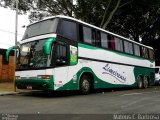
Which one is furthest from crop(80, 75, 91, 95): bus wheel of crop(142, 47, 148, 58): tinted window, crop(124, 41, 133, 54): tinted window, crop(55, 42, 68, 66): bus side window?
crop(142, 47, 148, 58): tinted window

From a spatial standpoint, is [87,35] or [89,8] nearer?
[87,35]


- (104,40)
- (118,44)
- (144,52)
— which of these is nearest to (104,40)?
(104,40)

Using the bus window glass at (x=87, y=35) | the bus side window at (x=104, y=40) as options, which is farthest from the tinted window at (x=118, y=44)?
the bus window glass at (x=87, y=35)

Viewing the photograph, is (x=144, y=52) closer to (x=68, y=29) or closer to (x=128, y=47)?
(x=128, y=47)

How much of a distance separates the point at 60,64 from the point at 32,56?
1.34 m

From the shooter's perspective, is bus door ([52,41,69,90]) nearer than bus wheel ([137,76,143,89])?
Yes

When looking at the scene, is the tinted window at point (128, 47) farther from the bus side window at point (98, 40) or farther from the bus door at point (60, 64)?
the bus door at point (60, 64)

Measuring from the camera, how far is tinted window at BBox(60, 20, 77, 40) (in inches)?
596

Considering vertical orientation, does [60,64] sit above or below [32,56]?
below

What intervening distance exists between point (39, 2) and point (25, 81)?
15.8 m

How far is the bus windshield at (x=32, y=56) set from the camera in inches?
569

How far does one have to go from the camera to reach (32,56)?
48.5 ft

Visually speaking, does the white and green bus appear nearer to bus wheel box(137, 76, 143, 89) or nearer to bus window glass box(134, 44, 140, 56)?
bus window glass box(134, 44, 140, 56)

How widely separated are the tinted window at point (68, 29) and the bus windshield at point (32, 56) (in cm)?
113
